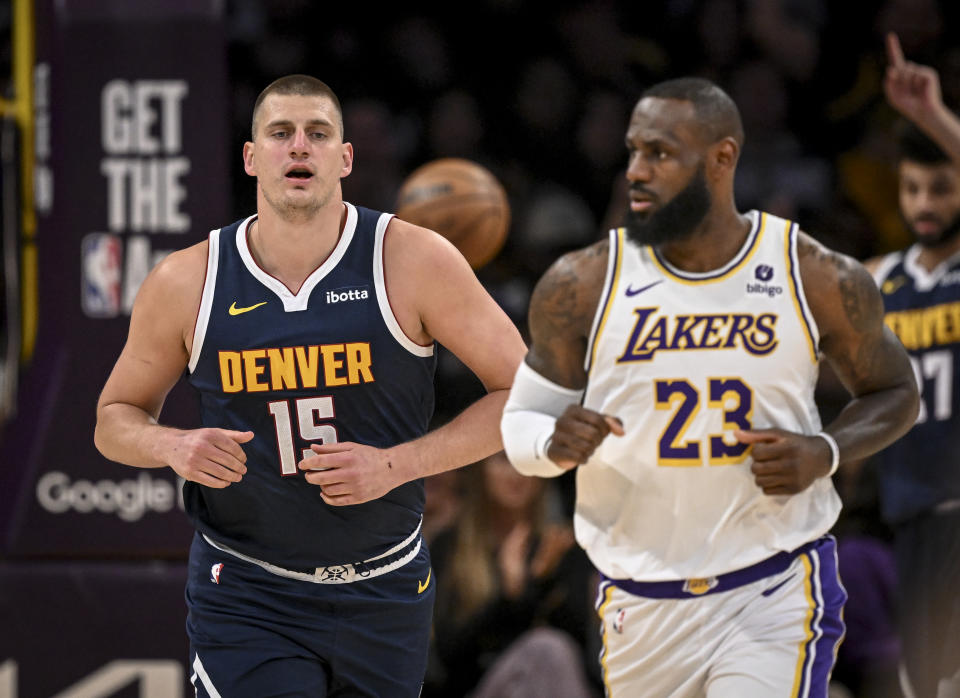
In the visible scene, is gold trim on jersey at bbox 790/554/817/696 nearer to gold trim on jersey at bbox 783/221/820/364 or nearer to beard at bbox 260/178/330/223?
gold trim on jersey at bbox 783/221/820/364

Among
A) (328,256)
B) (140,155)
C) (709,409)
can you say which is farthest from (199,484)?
(140,155)

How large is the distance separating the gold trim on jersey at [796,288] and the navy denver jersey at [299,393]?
1000mm

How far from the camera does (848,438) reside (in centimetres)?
377

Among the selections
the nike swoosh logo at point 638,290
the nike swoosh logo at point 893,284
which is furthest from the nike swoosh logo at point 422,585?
the nike swoosh logo at point 893,284

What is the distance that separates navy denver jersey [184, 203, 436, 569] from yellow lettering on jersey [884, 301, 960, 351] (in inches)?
108

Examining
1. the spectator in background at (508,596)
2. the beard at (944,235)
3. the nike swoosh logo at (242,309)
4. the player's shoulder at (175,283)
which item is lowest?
the spectator in background at (508,596)

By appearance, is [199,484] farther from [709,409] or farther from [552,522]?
[552,522]

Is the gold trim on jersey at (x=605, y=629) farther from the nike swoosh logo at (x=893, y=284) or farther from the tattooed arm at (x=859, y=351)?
the nike swoosh logo at (x=893, y=284)

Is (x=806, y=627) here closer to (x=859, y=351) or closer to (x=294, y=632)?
(x=859, y=351)

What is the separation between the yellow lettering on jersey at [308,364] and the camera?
12.2ft

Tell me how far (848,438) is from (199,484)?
173cm

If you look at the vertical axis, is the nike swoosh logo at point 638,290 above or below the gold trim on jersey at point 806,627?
above


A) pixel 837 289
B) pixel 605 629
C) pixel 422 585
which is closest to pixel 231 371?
pixel 422 585

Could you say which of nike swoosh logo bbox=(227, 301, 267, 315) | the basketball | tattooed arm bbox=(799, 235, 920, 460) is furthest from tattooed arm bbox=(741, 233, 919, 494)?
the basketball
